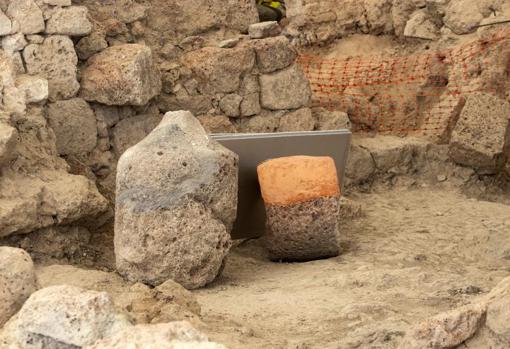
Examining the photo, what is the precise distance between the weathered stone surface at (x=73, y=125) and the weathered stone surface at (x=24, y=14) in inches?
22.9

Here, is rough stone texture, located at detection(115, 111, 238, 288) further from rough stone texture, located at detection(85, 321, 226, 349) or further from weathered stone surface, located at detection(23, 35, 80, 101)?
rough stone texture, located at detection(85, 321, 226, 349)

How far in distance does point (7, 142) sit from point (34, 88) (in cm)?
74

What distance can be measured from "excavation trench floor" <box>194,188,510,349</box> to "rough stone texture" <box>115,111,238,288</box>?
231 millimetres

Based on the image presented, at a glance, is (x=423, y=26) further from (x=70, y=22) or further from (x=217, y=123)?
(x=70, y=22)

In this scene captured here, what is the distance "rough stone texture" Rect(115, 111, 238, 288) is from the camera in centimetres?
581

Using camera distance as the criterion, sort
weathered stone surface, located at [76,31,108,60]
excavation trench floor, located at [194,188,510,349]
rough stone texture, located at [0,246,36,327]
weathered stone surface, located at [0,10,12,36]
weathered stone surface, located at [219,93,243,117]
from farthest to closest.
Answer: weathered stone surface, located at [219,93,243,117]
weathered stone surface, located at [76,31,108,60]
weathered stone surface, located at [0,10,12,36]
excavation trench floor, located at [194,188,510,349]
rough stone texture, located at [0,246,36,327]

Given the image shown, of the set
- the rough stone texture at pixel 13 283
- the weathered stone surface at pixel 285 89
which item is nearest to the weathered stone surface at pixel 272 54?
the weathered stone surface at pixel 285 89

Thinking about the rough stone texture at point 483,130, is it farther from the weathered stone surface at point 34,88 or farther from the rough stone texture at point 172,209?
the weathered stone surface at point 34,88

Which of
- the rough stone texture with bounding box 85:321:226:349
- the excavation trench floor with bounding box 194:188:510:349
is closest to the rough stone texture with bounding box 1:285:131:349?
the rough stone texture with bounding box 85:321:226:349

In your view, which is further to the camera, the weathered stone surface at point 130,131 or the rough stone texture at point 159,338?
the weathered stone surface at point 130,131

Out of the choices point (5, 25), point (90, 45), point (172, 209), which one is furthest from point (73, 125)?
point (172, 209)

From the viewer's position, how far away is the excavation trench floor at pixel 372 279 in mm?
4648

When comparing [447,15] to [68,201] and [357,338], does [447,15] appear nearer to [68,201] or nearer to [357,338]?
[68,201]

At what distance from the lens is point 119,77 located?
7160mm
